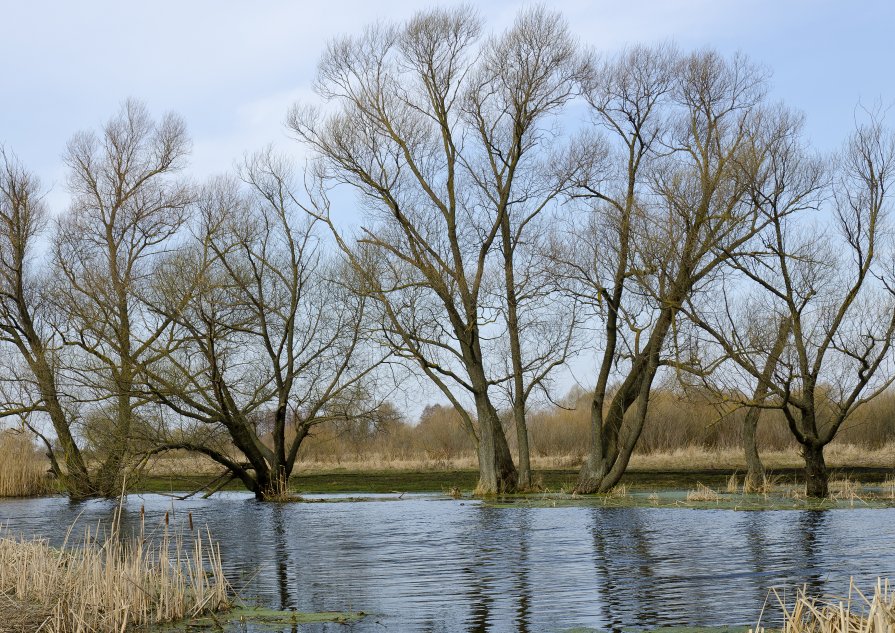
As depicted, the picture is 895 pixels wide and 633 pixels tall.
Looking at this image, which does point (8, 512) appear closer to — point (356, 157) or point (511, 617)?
point (356, 157)

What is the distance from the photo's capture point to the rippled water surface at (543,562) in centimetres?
1065

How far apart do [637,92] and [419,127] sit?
7548 mm

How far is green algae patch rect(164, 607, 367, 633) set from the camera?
9.83 meters

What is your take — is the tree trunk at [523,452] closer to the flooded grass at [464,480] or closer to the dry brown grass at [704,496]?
the flooded grass at [464,480]

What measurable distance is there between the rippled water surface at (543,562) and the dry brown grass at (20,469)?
50.2 ft

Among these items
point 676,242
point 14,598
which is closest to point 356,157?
point 676,242

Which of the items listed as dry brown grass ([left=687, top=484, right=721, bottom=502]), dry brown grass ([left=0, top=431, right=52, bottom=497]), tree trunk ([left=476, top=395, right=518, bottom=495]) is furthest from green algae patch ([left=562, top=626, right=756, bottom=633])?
dry brown grass ([left=0, top=431, right=52, bottom=497])

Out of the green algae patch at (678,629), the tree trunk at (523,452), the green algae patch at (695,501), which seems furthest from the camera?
the tree trunk at (523,452)

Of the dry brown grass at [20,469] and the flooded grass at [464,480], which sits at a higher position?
the dry brown grass at [20,469]

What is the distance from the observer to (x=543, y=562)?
15016 millimetres

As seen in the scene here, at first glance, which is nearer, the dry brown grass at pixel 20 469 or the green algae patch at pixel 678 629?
the green algae patch at pixel 678 629

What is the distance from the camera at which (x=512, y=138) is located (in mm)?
33812

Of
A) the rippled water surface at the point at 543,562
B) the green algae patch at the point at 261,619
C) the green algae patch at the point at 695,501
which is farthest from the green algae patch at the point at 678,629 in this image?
the green algae patch at the point at 695,501

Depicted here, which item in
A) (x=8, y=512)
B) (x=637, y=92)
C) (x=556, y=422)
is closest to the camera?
(x=8, y=512)
